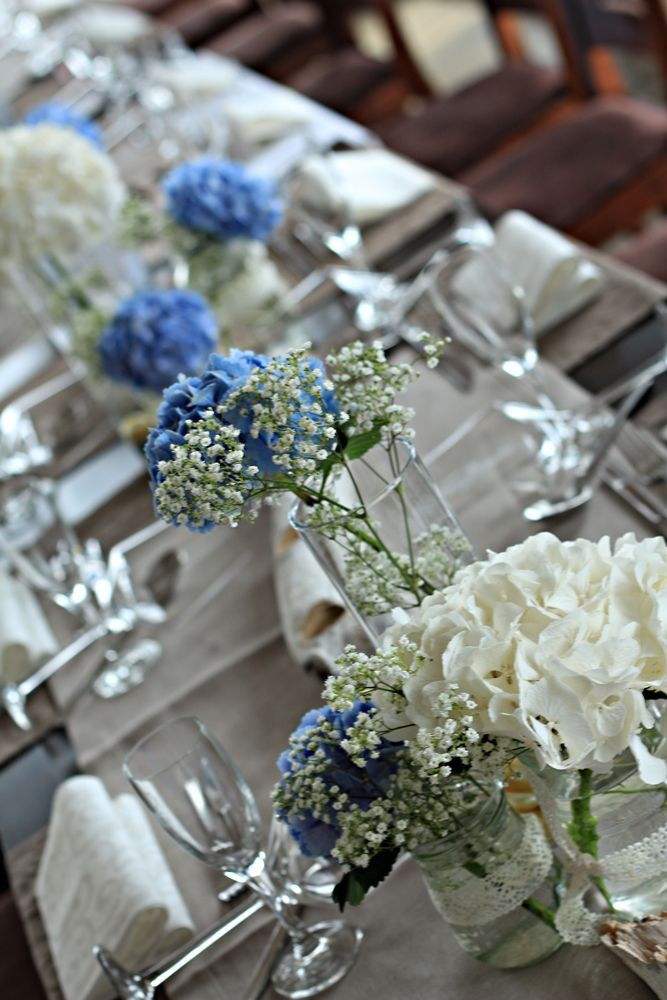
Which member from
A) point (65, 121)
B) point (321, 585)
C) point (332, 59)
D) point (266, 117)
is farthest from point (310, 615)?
point (332, 59)

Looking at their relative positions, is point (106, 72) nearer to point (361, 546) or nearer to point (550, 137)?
point (550, 137)

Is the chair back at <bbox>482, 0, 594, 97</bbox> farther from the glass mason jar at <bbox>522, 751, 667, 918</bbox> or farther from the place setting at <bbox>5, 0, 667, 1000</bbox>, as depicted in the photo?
the glass mason jar at <bbox>522, 751, 667, 918</bbox>

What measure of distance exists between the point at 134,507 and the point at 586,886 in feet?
3.80

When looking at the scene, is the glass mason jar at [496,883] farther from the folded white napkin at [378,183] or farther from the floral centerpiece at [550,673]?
the folded white napkin at [378,183]

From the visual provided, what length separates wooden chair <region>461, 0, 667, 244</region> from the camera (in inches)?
97.7

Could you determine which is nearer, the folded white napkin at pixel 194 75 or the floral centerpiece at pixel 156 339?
the floral centerpiece at pixel 156 339

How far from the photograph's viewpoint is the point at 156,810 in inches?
39.0

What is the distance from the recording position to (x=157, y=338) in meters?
1.73

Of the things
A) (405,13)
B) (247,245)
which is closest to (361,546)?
(247,245)

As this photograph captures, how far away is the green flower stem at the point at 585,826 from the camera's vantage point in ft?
2.61

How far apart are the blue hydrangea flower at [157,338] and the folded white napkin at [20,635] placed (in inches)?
13.1

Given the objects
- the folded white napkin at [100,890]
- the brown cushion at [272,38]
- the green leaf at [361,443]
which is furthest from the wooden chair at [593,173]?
the brown cushion at [272,38]

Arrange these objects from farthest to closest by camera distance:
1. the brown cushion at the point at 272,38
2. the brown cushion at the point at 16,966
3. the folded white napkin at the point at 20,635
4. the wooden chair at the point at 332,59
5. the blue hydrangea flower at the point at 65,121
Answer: the brown cushion at the point at 272,38 < the wooden chair at the point at 332,59 < the blue hydrangea flower at the point at 65,121 < the folded white napkin at the point at 20,635 < the brown cushion at the point at 16,966

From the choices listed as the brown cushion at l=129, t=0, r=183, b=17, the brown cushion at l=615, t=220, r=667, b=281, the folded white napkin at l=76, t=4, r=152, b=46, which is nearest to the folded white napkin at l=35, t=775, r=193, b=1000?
the brown cushion at l=615, t=220, r=667, b=281
